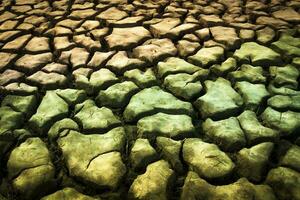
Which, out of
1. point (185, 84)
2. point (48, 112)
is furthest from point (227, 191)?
Result: point (48, 112)

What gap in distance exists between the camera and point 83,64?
2092 mm

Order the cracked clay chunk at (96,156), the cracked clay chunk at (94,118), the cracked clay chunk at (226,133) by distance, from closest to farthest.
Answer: the cracked clay chunk at (96,156), the cracked clay chunk at (226,133), the cracked clay chunk at (94,118)

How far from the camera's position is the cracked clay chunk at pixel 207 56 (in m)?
2.04

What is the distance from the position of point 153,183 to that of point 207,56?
108 centimetres

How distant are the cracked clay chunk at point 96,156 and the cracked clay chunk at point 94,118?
43mm

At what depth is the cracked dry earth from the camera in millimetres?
1296

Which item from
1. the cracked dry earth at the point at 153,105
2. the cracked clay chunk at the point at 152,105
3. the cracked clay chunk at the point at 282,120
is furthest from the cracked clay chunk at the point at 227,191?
the cracked clay chunk at the point at 152,105

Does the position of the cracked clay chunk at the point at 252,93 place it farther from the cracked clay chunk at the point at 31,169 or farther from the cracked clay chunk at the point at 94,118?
the cracked clay chunk at the point at 31,169

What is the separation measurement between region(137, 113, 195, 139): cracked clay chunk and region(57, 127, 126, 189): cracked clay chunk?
0.11 metres

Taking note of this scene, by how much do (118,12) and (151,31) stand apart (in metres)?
0.50

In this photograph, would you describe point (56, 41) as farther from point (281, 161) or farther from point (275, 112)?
point (281, 161)

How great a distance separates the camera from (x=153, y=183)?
50.2 inches

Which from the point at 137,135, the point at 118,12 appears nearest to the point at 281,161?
the point at 137,135

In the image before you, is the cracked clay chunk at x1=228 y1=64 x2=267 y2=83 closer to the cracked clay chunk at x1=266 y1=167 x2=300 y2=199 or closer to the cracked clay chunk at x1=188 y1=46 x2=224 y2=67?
the cracked clay chunk at x1=188 y1=46 x2=224 y2=67
